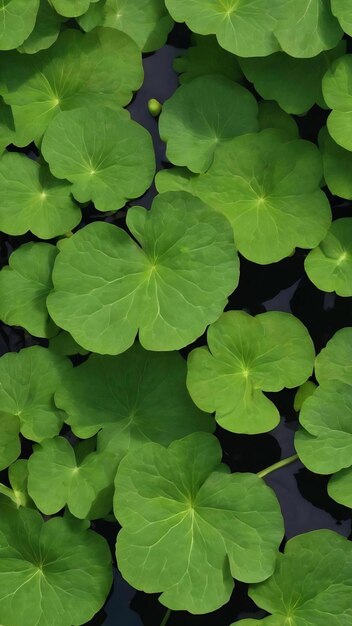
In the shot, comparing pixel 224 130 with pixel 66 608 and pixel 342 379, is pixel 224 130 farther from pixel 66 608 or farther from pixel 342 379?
pixel 66 608

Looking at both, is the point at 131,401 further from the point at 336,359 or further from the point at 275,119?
the point at 275,119

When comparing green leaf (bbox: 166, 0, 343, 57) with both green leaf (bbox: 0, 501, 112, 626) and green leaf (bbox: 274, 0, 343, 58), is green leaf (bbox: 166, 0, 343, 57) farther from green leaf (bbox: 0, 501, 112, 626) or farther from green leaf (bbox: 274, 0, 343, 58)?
green leaf (bbox: 0, 501, 112, 626)

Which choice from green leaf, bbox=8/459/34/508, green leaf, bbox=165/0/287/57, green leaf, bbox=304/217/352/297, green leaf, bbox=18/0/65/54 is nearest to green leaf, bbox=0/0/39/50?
green leaf, bbox=18/0/65/54

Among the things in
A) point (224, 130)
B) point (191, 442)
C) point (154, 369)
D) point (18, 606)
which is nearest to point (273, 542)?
point (191, 442)

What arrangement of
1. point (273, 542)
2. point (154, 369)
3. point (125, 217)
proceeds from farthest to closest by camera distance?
point (125, 217) < point (154, 369) < point (273, 542)

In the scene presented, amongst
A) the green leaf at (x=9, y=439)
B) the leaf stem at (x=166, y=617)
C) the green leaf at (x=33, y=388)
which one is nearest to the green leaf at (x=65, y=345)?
the green leaf at (x=33, y=388)

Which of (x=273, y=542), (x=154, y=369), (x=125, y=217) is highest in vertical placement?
(x=125, y=217)
